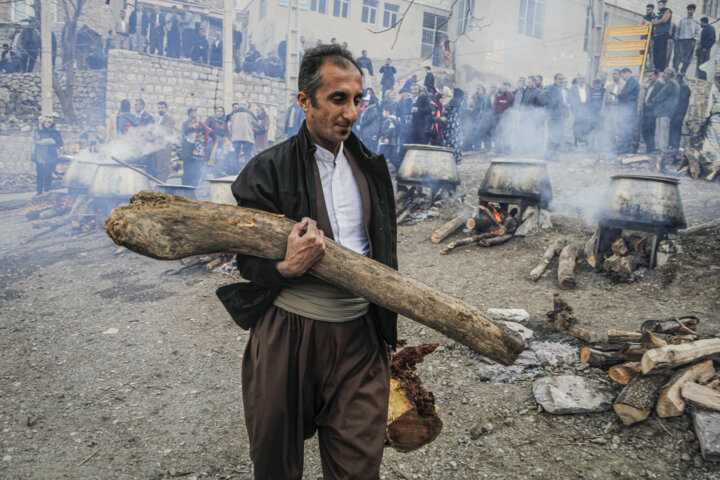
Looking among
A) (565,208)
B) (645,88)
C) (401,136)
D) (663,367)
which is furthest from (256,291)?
(645,88)

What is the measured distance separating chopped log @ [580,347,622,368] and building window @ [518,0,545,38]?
75.6 ft

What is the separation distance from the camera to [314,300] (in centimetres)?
180

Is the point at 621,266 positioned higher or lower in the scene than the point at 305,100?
lower

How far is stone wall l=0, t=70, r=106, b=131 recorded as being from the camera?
729 inches

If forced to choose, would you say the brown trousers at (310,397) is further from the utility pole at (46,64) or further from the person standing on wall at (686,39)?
the utility pole at (46,64)

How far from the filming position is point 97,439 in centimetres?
319

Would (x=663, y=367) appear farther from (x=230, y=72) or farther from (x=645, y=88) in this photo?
(x=230, y=72)

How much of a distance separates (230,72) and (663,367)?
19008 millimetres

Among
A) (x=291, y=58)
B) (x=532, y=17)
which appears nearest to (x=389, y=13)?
(x=532, y=17)

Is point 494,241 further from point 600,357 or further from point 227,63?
point 227,63

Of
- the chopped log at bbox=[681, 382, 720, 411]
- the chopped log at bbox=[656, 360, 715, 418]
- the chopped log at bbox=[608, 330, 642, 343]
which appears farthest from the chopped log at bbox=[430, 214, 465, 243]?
the chopped log at bbox=[681, 382, 720, 411]

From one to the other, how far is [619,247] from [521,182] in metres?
1.80

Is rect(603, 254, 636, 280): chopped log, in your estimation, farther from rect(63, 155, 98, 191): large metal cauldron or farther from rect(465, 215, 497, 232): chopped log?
rect(63, 155, 98, 191): large metal cauldron

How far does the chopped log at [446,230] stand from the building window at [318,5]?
19.1m
